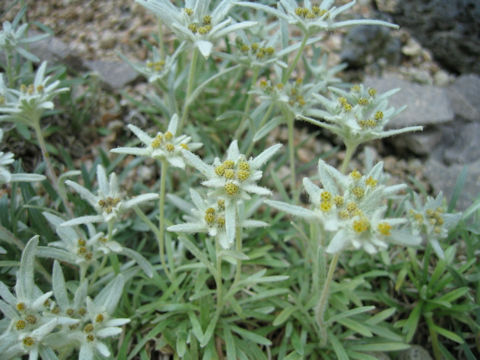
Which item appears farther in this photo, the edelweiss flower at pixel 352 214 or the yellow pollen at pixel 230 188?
the yellow pollen at pixel 230 188

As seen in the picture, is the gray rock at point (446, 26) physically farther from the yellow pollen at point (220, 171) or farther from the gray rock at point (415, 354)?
the yellow pollen at point (220, 171)

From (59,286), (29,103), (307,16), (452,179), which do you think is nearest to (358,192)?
(307,16)

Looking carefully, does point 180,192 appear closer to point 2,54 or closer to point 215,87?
point 215,87

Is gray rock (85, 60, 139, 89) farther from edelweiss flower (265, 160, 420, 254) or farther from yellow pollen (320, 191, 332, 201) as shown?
yellow pollen (320, 191, 332, 201)

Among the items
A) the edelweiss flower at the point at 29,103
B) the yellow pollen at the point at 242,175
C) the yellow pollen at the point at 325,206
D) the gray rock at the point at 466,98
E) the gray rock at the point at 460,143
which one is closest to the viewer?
the yellow pollen at the point at 325,206

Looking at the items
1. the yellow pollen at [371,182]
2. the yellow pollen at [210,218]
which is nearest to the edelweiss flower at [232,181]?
the yellow pollen at [210,218]

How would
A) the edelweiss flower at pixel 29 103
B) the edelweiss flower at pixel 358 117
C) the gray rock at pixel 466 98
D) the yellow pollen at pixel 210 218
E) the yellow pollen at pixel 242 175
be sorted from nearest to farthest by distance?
the yellow pollen at pixel 242 175 → the yellow pollen at pixel 210 218 → the edelweiss flower at pixel 358 117 → the edelweiss flower at pixel 29 103 → the gray rock at pixel 466 98

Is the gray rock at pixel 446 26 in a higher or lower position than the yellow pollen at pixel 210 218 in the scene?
higher

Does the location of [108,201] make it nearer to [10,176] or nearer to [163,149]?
[163,149]
